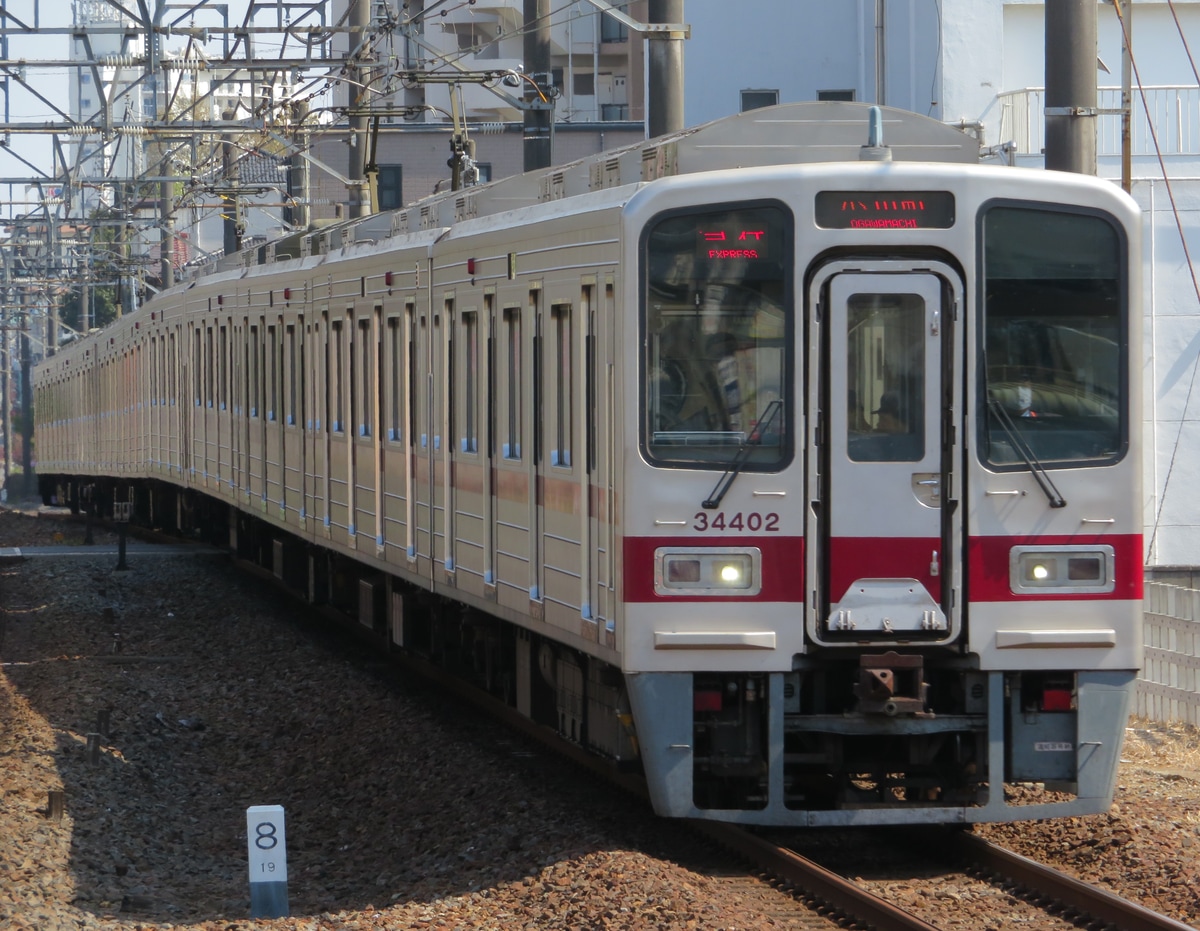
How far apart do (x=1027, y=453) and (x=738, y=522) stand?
115 centimetres

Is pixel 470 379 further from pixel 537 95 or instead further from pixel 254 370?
pixel 254 370

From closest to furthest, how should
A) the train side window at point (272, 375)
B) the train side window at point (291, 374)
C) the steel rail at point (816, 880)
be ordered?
the steel rail at point (816, 880), the train side window at point (291, 374), the train side window at point (272, 375)

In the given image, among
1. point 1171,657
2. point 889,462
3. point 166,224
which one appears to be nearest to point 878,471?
point 889,462

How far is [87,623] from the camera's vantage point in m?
17.4

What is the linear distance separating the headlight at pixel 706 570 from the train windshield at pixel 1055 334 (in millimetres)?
1045

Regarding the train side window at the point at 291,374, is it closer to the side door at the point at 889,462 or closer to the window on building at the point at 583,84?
the side door at the point at 889,462

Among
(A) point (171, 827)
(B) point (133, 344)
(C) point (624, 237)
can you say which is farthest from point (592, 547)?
(B) point (133, 344)

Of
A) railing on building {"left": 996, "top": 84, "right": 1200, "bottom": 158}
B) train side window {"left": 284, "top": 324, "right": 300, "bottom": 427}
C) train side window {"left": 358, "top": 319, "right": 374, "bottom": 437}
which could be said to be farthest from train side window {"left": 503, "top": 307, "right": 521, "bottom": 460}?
railing on building {"left": 996, "top": 84, "right": 1200, "bottom": 158}

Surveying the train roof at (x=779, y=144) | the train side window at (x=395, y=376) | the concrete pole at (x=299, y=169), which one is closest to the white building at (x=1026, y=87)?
the concrete pole at (x=299, y=169)

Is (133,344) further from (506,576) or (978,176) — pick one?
(978,176)

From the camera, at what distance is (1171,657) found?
443 inches

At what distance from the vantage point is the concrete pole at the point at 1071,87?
9.48m

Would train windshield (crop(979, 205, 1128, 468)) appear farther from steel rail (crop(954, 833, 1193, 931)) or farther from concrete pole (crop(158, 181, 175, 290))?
concrete pole (crop(158, 181, 175, 290))

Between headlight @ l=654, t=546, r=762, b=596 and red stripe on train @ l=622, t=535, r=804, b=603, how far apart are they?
0.02 m
